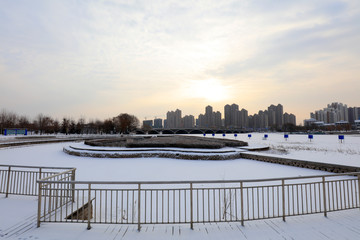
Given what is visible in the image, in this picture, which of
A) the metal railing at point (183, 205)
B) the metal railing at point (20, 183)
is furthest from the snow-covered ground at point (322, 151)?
the metal railing at point (20, 183)

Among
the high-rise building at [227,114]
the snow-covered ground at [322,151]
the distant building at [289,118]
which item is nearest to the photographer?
the snow-covered ground at [322,151]

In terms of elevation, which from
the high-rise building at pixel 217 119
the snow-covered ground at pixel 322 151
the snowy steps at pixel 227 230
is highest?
the high-rise building at pixel 217 119

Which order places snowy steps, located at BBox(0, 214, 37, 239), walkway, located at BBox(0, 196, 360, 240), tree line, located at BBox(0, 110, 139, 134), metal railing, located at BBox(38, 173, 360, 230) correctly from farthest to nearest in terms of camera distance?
tree line, located at BBox(0, 110, 139, 134), metal railing, located at BBox(38, 173, 360, 230), snowy steps, located at BBox(0, 214, 37, 239), walkway, located at BBox(0, 196, 360, 240)

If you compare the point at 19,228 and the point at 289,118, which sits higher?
the point at 289,118

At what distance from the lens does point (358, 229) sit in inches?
188

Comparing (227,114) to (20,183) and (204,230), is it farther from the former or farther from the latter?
(20,183)

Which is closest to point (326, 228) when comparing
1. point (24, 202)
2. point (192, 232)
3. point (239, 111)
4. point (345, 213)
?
point (345, 213)

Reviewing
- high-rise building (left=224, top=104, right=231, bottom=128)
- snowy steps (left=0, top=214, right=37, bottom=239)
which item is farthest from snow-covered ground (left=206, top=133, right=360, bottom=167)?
high-rise building (left=224, top=104, right=231, bottom=128)

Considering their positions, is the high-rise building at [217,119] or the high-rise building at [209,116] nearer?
the high-rise building at [217,119]

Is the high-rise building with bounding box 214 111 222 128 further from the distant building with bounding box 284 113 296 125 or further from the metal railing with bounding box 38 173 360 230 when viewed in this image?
the metal railing with bounding box 38 173 360 230

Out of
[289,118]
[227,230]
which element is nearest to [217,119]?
[289,118]

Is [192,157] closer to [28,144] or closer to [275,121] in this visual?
[28,144]

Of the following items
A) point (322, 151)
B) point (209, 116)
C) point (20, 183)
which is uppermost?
point (209, 116)

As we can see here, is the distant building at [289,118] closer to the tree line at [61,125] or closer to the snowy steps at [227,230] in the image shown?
the tree line at [61,125]
